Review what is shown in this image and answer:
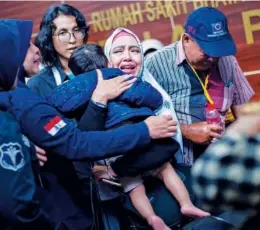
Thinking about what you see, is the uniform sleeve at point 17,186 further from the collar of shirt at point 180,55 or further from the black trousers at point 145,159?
the collar of shirt at point 180,55

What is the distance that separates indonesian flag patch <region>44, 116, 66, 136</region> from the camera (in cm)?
194

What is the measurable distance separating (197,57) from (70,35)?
0.57 meters

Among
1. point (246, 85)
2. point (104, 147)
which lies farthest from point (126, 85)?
point (246, 85)

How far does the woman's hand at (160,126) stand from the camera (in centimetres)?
219

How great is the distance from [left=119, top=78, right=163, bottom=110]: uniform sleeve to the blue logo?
695 millimetres

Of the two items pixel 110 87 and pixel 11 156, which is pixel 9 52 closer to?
pixel 11 156

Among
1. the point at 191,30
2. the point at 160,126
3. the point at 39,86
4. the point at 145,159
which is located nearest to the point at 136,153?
the point at 145,159

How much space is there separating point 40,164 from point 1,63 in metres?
0.40

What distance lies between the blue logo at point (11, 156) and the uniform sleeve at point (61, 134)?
0.73 ft

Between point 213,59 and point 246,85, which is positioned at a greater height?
point 213,59

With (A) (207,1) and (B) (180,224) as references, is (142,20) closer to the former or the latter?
(A) (207,1)

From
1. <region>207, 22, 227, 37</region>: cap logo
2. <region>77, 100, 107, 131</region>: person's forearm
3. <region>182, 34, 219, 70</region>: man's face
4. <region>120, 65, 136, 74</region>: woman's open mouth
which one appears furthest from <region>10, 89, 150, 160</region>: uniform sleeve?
<region>207, 22, 227, 37</region>: cap logo

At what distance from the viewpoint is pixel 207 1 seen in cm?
364

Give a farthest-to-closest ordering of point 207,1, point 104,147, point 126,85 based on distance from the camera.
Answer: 1. point 207,1
2. point 126,85
3. point 104,147
